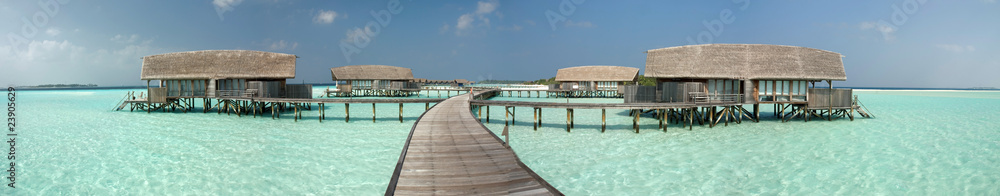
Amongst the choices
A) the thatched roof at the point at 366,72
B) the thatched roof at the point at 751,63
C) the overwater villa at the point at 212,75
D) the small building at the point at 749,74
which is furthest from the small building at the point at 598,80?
the overwater villa at the point at 212,75

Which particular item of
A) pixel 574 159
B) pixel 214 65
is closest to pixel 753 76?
pixel 574 159

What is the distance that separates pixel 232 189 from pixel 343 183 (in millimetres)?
2275

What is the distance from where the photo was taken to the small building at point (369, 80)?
51656mm

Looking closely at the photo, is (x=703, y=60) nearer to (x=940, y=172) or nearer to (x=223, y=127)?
(x=940, y=172)

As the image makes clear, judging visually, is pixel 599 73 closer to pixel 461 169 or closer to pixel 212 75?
pixel 212 75

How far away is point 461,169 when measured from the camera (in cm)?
700

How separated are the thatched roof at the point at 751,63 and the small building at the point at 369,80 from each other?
34.7 meters

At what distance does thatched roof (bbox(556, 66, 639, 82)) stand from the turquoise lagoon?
93.0 feet

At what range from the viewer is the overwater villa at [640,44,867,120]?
68.7ft

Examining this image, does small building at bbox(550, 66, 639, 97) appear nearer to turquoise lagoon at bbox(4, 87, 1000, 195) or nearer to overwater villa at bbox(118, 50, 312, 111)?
turquoise lagoon at bbox(4, 87, 1000, 195)

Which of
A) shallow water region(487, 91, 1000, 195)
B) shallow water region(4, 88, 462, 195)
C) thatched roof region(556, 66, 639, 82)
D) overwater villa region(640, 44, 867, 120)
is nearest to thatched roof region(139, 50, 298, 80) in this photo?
shallow water region(4, 88, 462, 195)

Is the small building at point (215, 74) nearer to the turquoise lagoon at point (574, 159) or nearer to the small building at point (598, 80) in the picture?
the turquoise lagoon at point (574, 159)

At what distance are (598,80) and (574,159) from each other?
38668 mm

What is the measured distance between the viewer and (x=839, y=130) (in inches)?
729
